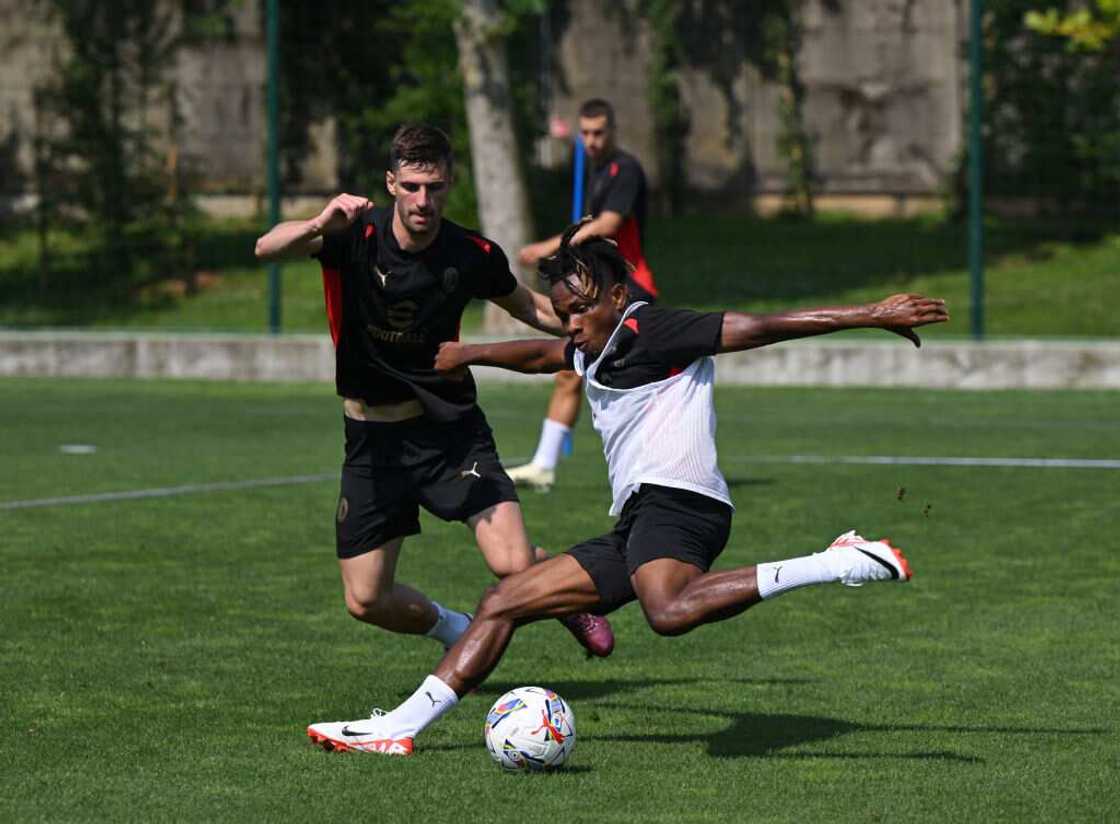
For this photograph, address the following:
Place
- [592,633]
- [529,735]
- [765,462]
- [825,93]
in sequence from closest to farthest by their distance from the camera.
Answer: [529,735] < [592,633] < [765,462] < [825,93]

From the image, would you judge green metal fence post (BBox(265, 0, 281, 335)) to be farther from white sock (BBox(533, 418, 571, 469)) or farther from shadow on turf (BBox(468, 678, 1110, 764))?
shadow on turf (BBox(468, 678, 1110, 764))

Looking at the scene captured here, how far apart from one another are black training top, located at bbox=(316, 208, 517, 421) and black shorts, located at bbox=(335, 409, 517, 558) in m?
0.10

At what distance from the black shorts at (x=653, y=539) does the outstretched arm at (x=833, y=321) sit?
19.4 inches

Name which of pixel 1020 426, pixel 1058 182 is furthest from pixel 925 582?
pixel 1058 182

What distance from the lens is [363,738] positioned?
6.64 m

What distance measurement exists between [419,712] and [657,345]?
1321 mm

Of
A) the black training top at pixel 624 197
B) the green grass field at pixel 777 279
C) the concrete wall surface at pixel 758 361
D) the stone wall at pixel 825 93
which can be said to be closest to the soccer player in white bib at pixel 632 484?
the black training top at pixel 624 197

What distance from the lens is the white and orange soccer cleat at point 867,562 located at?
6.16 metres

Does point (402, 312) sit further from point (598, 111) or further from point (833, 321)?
point (598, 111)

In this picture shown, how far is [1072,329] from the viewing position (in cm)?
2462

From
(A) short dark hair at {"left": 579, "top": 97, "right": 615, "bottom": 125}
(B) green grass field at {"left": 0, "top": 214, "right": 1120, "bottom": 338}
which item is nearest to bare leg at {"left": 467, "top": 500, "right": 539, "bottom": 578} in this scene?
(A) short dark hair at {"left": 579, "top": 97, "right": 615, "bottom": 125}

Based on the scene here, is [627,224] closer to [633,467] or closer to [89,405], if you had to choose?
[633,467]

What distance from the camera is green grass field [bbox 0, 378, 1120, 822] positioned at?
6.16 m

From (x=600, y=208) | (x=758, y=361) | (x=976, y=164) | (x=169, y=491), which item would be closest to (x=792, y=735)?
(x=600, y=208)
